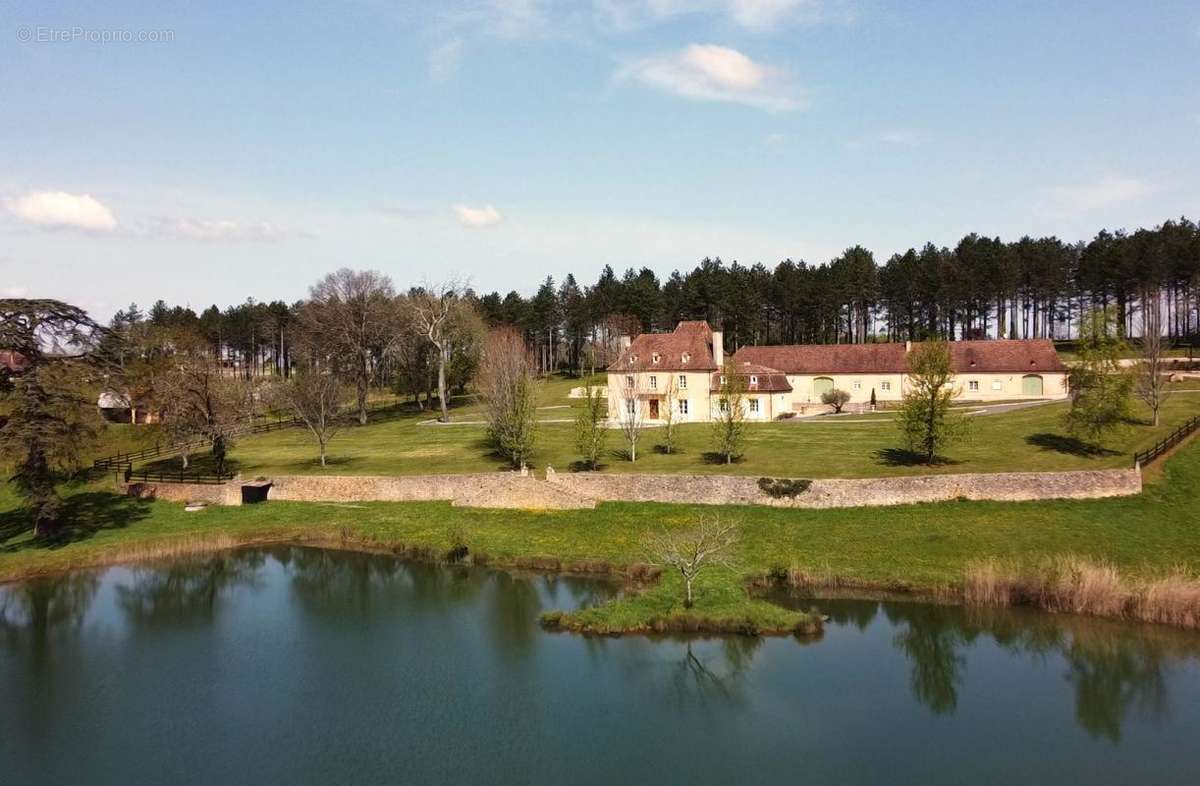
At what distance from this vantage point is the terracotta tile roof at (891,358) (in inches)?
2714

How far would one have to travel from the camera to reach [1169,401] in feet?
190

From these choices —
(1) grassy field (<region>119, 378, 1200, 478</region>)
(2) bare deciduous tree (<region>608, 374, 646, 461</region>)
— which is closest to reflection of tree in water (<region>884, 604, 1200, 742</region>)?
(1) grassy field (<region>119, 378, 1200, 478</region>)

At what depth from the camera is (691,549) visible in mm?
31438

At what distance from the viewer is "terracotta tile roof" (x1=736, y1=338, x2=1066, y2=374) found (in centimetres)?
6894

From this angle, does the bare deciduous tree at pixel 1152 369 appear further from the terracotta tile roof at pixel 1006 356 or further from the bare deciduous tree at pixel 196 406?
the bare deciduous tree at pixel 196 406

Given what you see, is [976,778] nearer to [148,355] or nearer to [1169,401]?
[1169,401]

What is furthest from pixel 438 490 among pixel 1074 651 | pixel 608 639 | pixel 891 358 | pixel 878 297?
pixel 878 297

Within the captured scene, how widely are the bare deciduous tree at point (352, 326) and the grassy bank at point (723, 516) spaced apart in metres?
28.4

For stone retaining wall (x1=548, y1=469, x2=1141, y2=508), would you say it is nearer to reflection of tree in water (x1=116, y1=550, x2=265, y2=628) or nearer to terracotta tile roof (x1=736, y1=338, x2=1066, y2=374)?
reflection of tree in water (x1=116, y1=550, x2=265, y2=628)

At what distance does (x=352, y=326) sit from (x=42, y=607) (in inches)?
1654

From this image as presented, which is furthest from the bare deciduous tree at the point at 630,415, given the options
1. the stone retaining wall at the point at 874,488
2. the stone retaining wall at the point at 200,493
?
the stone retaining wall at the point at 200,493

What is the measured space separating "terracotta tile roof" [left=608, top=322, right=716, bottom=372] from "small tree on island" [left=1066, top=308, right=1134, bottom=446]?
79.3 ft

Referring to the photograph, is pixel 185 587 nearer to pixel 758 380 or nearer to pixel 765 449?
pixel 765 449

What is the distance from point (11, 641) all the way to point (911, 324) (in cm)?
9180
